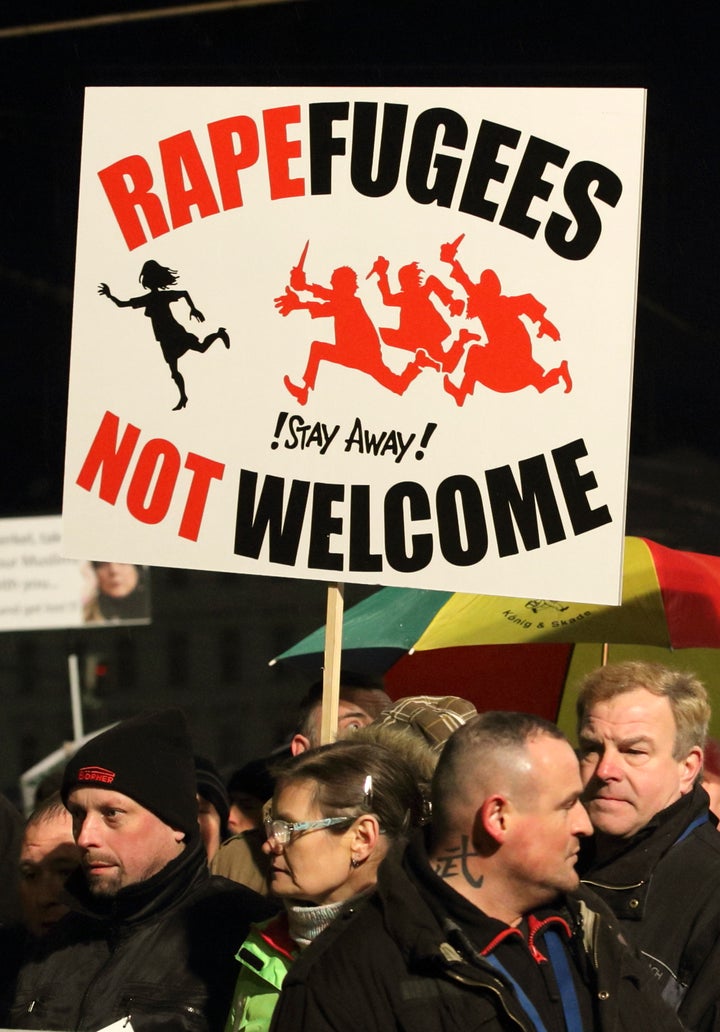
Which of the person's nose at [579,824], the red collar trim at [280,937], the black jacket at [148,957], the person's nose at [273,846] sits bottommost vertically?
the black jacket at [148,957]

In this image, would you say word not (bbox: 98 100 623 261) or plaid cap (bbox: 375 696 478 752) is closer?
plaid cap (bbox: 375 696 478 752)

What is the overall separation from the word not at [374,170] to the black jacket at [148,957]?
130 centimetres

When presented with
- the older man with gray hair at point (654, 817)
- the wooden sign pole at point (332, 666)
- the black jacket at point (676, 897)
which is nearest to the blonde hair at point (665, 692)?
the older man with gray hair at point (654, 817)

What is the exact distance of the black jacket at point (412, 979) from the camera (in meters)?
1.95

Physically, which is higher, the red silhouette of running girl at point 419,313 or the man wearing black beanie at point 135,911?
the red silhouette of running girl at point 419,313

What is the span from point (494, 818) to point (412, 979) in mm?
239

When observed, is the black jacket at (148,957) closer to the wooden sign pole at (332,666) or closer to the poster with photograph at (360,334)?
the wooden sign pole at (332,666)

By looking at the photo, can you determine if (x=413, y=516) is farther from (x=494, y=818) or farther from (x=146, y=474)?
(x=494, y=818)

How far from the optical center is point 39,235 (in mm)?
7812

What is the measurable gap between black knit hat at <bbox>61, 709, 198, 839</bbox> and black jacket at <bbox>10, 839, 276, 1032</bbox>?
91mm

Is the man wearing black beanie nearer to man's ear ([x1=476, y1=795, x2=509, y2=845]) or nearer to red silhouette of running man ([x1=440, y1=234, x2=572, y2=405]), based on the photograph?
man's ear ([x1=476, y1=795, x2=509, y2=845])

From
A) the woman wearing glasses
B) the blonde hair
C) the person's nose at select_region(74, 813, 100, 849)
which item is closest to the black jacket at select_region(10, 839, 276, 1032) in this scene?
the person's nose at select_region(74, 813, 100, 849)

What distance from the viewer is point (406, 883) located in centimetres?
205

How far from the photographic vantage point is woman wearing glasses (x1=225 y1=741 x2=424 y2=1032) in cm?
236
